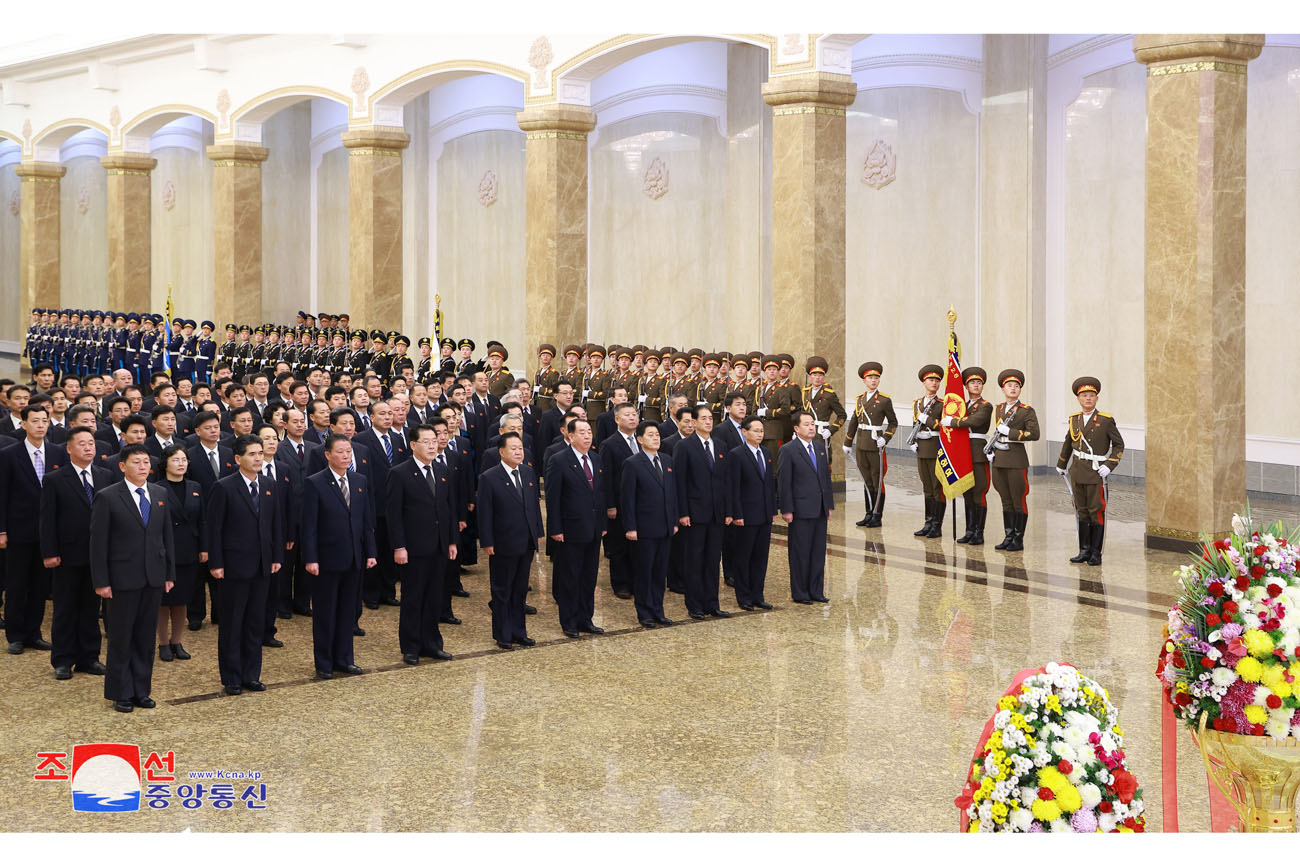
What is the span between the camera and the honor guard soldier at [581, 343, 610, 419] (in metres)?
16.1

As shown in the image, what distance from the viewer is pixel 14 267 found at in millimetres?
36062

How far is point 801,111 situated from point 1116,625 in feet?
24.6

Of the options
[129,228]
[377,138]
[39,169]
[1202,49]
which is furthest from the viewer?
[39,169]

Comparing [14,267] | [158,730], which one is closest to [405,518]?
[158,730]

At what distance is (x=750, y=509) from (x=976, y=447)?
11.4 ft

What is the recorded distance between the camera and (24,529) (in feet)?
29.1

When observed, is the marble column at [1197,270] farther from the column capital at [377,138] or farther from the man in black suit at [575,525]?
the column capital at [377,138]

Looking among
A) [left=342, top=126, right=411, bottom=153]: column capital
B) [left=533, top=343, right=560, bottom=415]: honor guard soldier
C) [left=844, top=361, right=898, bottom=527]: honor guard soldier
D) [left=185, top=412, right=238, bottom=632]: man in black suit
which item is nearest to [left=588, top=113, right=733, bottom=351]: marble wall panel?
[left=342, top=126, right=411, bottom=153]: column capital

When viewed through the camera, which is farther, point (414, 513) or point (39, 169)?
point (39, 169)

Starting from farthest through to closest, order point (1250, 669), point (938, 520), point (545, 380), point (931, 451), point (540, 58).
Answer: point (540, 58), point (545, 380), point (931, 451), point (938, 520), point (1250, 669)

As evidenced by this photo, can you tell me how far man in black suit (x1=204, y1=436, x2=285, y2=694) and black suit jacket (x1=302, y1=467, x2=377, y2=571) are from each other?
0.22 meters

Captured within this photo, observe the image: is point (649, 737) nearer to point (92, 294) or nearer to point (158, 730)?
point (158, 730)

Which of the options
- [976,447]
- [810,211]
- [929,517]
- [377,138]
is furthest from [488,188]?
[976,447]

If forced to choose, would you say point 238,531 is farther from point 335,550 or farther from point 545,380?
point 545,380
